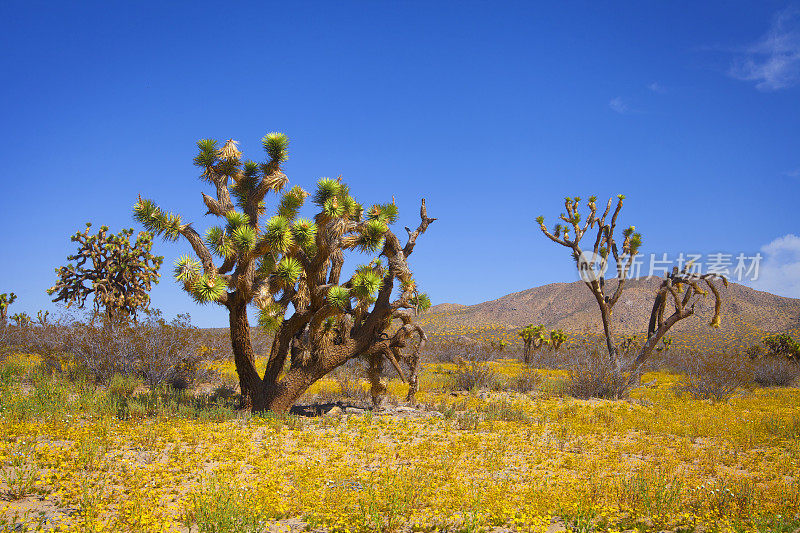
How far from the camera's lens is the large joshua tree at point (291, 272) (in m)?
11.1

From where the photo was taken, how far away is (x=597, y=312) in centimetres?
7519

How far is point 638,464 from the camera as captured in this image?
8438 mm

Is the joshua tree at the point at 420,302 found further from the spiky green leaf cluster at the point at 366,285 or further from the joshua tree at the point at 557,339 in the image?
the joshua tree at the point at 557,339

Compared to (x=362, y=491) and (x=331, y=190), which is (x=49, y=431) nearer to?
(x=362, y=491)

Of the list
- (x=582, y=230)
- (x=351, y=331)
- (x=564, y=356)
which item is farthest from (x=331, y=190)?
(x=564, y=356)

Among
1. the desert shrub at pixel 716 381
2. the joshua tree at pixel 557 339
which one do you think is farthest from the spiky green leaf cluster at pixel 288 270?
the joshua tree at pixel 557 339

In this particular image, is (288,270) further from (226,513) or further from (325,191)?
(226,513)

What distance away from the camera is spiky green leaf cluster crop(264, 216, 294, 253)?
10.8 meters

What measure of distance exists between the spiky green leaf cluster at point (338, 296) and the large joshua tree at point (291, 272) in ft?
0.07

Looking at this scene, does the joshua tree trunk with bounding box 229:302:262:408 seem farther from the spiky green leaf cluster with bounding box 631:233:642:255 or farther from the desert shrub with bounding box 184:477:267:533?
the spiky green leaf cluster with bounding box 631:233:642:255

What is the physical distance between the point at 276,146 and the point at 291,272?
328 centimetres

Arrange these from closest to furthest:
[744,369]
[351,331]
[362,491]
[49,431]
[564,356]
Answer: [362,491], [49,431], [351,331], [744,369], [564,356]

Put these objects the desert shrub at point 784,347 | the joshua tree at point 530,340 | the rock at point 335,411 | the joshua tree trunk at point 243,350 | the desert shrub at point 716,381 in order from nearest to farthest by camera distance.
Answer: the joshua tree trunk at point 243,350 → the rock at point 335,411 → the desert shrub at point 716,381 → the desert shrub at point 784,347 → the joshua tree at point 530,340

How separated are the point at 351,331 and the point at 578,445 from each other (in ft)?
19.4
